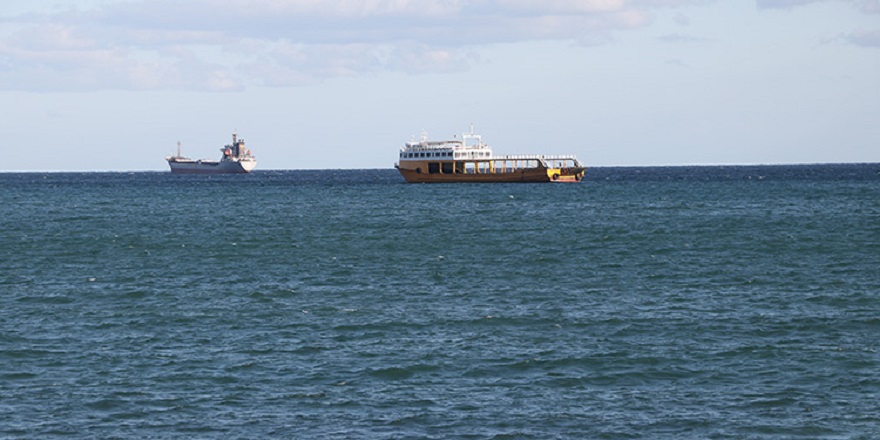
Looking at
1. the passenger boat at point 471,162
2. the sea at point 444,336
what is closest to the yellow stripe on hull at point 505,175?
the passenger boat at point 471,162

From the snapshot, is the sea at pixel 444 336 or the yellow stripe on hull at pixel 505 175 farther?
the yellow stripe on hull at pixel 505 175

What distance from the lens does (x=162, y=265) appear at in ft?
181

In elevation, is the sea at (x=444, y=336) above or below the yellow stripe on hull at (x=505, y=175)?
below

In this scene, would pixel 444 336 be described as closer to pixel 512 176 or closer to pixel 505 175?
pixel 512 176

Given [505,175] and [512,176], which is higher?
[505,175]

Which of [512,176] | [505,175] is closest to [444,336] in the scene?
[512,176]

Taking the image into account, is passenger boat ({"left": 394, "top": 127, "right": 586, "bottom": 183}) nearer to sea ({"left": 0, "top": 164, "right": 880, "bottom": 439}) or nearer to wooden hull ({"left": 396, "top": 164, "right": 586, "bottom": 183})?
wooden hull ({"left": 396, "top": 164, "right": 586, "bottom": 183})

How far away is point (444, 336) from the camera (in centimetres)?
3297

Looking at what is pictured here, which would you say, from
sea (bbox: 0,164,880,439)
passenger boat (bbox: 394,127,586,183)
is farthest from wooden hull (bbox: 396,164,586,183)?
sea (bbox: 0,164,880,439)

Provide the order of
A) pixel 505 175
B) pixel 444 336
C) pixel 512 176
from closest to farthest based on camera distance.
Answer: pixel 444 336 → pixel 512 176 → pixel 505 175

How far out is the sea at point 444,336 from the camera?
23.8 metres

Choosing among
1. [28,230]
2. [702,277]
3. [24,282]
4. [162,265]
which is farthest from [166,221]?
[702,277]

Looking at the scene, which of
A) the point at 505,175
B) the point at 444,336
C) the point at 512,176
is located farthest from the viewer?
the point at 505,175

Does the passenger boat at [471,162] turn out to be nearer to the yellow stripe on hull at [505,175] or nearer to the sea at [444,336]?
the yellow stripe on hull at [505,175]
